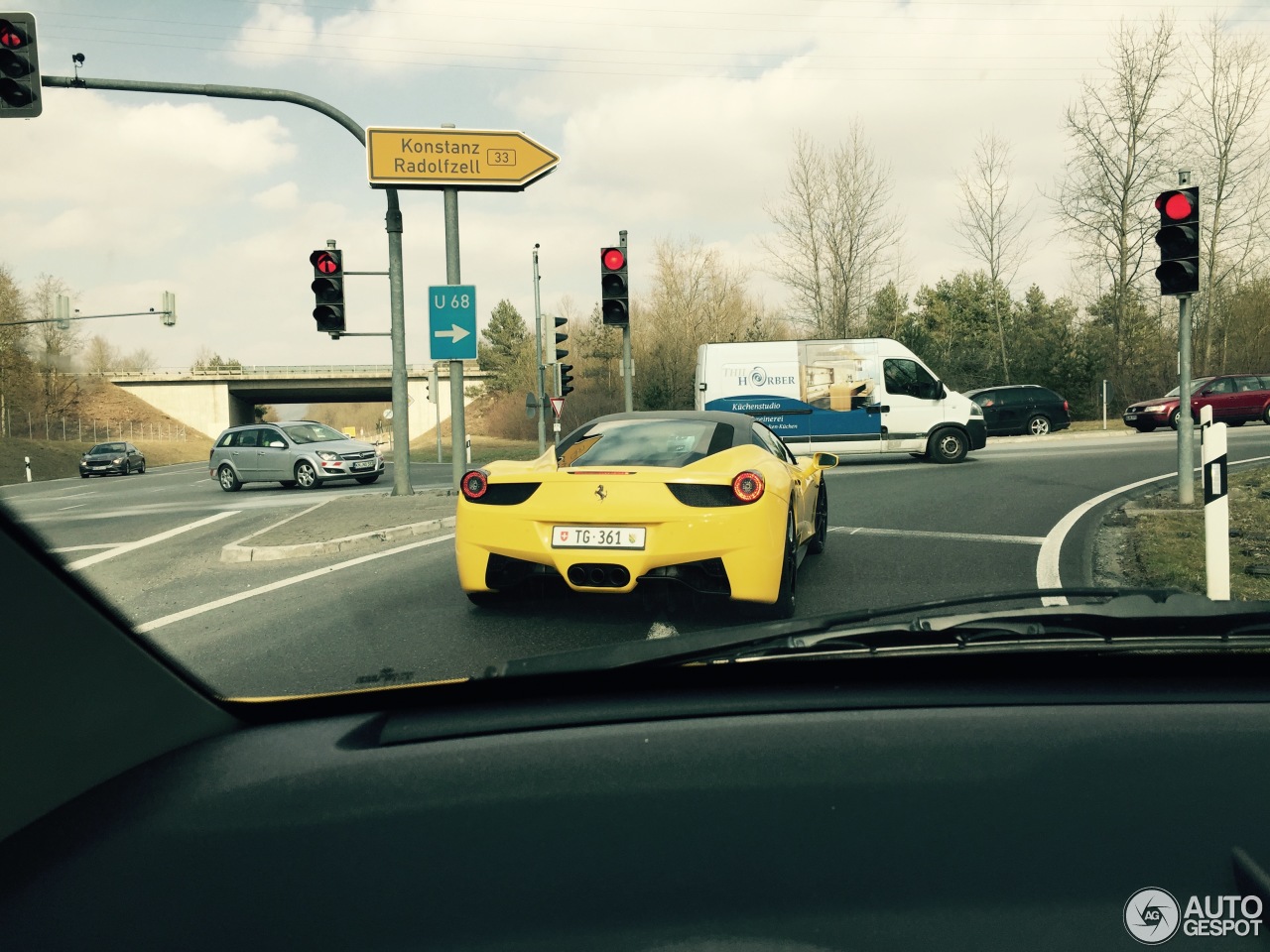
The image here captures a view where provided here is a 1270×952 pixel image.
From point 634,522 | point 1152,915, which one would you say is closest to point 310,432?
point 634,522

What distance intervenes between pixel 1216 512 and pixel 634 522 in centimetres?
399

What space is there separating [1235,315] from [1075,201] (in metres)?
9.89

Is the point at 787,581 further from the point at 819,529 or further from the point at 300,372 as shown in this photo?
the point at 300,372

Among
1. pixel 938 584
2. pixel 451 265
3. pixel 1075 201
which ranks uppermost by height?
pixel 1075 201

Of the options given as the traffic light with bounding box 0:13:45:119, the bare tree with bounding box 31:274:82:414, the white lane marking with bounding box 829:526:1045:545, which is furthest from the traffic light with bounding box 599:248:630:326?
the bare tree with bounding box 31:274:82:414

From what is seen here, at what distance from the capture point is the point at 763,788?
165 cm

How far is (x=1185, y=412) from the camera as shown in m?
11.0

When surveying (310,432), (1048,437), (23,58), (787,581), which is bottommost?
(1048,437)

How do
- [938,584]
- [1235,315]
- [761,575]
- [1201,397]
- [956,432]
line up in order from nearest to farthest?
1. [761,575]
2. [938,584]
3. [956,432]
4. [1201,397]
5. [1235,315]

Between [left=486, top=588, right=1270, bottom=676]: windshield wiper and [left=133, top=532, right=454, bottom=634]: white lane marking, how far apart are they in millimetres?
3693

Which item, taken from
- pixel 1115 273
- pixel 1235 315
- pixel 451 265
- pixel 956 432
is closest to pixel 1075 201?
pixel 1115 273

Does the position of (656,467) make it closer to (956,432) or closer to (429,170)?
(429,170)

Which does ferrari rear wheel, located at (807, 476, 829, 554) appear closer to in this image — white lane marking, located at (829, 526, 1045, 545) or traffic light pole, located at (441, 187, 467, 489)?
white lane marking, located at (829, 526, 1045, 545)

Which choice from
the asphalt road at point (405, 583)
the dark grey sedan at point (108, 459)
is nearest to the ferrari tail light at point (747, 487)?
the asphalt road at point (405, 583)
